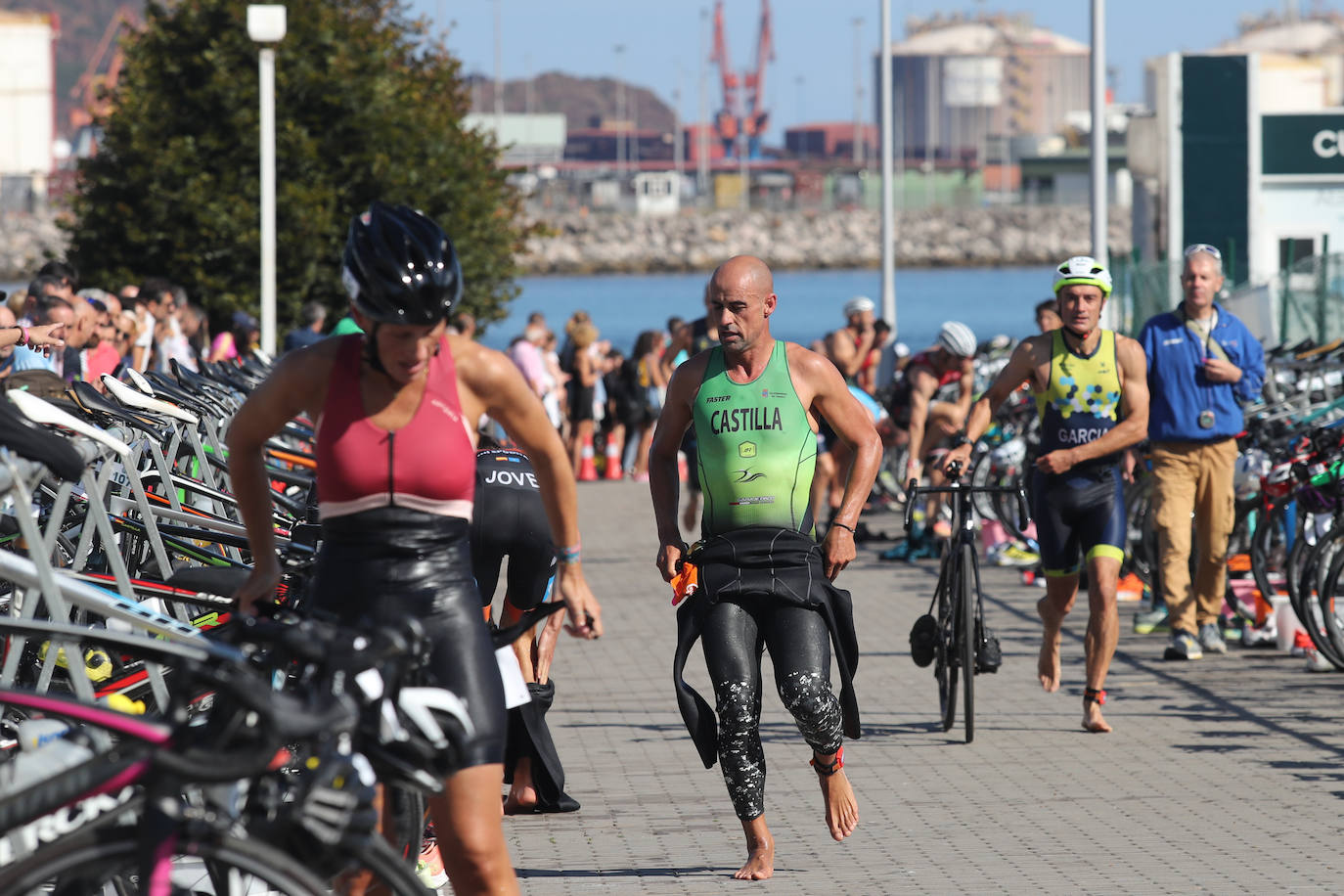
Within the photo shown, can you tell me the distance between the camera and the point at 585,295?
130375mm

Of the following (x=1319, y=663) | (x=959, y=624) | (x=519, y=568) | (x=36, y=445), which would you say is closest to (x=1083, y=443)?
(x=959, y=624)

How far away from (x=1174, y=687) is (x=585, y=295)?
12171 cm

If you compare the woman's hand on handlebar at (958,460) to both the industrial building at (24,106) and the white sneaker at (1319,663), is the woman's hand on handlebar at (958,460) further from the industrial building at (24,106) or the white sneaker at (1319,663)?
the industrial building at (24,106)

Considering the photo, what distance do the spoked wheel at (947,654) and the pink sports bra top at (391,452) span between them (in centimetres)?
448

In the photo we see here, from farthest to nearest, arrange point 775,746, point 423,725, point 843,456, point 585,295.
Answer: point 585,295
point 843,456
point 775,746
point 423,725

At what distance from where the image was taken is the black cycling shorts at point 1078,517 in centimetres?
847

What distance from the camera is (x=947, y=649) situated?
8.52m

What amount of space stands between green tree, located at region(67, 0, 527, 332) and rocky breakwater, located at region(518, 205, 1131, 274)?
5142 inches

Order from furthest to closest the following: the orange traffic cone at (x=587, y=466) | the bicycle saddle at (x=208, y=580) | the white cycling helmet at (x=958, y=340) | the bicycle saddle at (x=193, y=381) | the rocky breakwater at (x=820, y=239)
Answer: the rocky breakwater at (x=820, y=239) < the orange traffic cone at (x=587, y=466) < the white cycling helmet at (x=958, y=340) < the bicycle saddle at (x=193, y=381) < the bicycle saddle at (x=208, y=580)

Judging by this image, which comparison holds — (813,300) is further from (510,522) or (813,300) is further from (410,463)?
(410,463)

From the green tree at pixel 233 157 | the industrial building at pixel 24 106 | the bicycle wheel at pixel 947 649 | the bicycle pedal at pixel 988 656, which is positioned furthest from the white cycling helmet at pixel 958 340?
the industrial building at pixel 24 106

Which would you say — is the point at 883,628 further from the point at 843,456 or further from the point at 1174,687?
the point at 843,456

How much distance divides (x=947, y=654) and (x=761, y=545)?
2.59 meters

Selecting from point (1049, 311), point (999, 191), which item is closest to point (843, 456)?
point (1049, 311)
